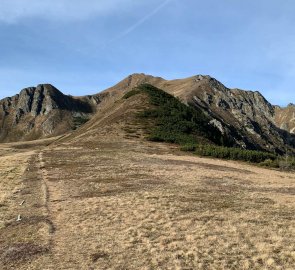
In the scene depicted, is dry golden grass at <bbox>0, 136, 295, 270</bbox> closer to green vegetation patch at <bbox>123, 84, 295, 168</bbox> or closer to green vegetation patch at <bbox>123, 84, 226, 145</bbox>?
green vegetation patch at <bbox>123, 84, 295, 168</bbox>

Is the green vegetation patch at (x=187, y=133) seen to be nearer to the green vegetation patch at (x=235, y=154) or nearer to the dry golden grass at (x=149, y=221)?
the green vegetation patch at (x=235, y=154)

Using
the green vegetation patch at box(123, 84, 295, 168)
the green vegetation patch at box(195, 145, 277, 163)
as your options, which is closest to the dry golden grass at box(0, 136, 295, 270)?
the green vegetation patch at box(195, 145, 277, 163)

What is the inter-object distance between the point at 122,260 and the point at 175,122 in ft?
366

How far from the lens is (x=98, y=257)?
70.5 ft

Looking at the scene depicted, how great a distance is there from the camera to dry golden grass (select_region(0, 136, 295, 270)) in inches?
834

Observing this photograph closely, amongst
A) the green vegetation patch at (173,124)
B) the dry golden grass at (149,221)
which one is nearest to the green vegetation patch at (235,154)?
the green vegetation patch at (173,124)

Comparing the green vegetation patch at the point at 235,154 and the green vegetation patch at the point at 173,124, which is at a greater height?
the green vegetation patch at the point at 173,124

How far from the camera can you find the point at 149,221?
29.2 metres

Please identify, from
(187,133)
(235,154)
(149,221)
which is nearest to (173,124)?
(187,133)

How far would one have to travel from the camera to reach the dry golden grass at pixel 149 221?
834 inches

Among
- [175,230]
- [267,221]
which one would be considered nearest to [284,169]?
[267,221]

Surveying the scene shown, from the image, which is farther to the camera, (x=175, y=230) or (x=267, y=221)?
(x=267, y=221)

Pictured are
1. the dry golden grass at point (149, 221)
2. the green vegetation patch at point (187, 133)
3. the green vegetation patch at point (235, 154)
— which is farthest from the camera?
the green vegetation patch at point (187, 133)

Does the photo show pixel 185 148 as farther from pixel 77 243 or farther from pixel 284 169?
pixel 77 243
